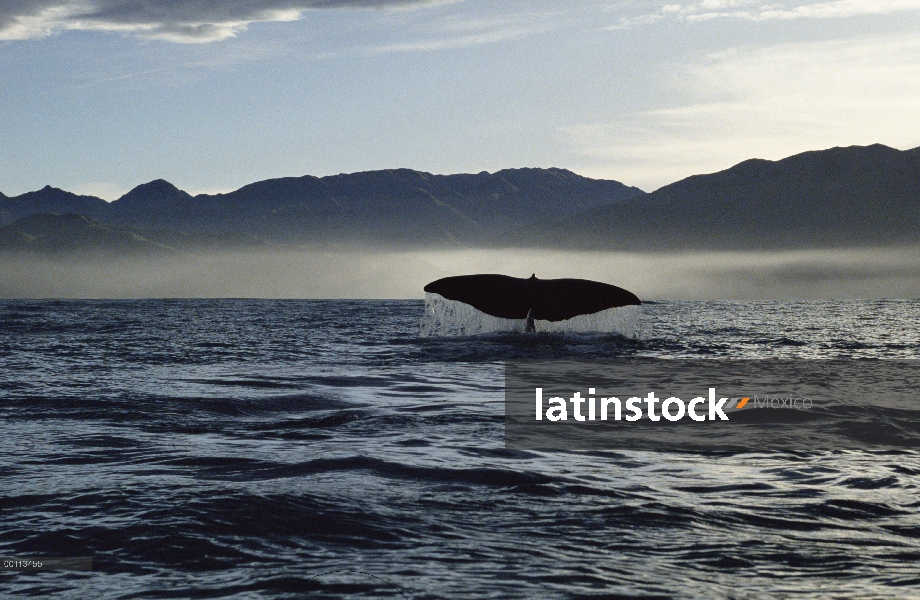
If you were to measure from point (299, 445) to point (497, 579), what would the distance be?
4.26 metres

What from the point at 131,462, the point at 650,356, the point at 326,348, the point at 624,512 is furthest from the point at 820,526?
the point at 326,348

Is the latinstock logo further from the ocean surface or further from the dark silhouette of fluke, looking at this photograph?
the dark silhouette of fluke

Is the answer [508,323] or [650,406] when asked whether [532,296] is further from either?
[650,406]

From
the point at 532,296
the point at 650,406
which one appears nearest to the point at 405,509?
the point at 650,406

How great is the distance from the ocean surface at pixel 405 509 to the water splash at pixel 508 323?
8457mm

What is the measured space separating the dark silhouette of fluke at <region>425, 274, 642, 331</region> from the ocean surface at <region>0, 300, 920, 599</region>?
7.30 metres

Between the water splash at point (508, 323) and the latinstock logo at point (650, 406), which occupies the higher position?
the water splash at point (508, 323)

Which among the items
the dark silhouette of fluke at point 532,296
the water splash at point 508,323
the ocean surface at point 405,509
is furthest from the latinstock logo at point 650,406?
the water splash at point 508,323

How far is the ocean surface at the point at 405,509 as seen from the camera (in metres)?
4.86

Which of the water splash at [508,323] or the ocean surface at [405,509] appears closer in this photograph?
the ocean surface at [405,509]

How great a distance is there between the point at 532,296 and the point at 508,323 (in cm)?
525

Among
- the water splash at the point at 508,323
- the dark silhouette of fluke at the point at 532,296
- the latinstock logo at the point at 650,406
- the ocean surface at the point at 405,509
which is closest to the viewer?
the ocean surface at the point at 405,509

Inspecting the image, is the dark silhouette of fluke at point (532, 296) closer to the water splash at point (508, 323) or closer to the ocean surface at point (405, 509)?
the water splash at point (508, 323)

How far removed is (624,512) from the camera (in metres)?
6.19
